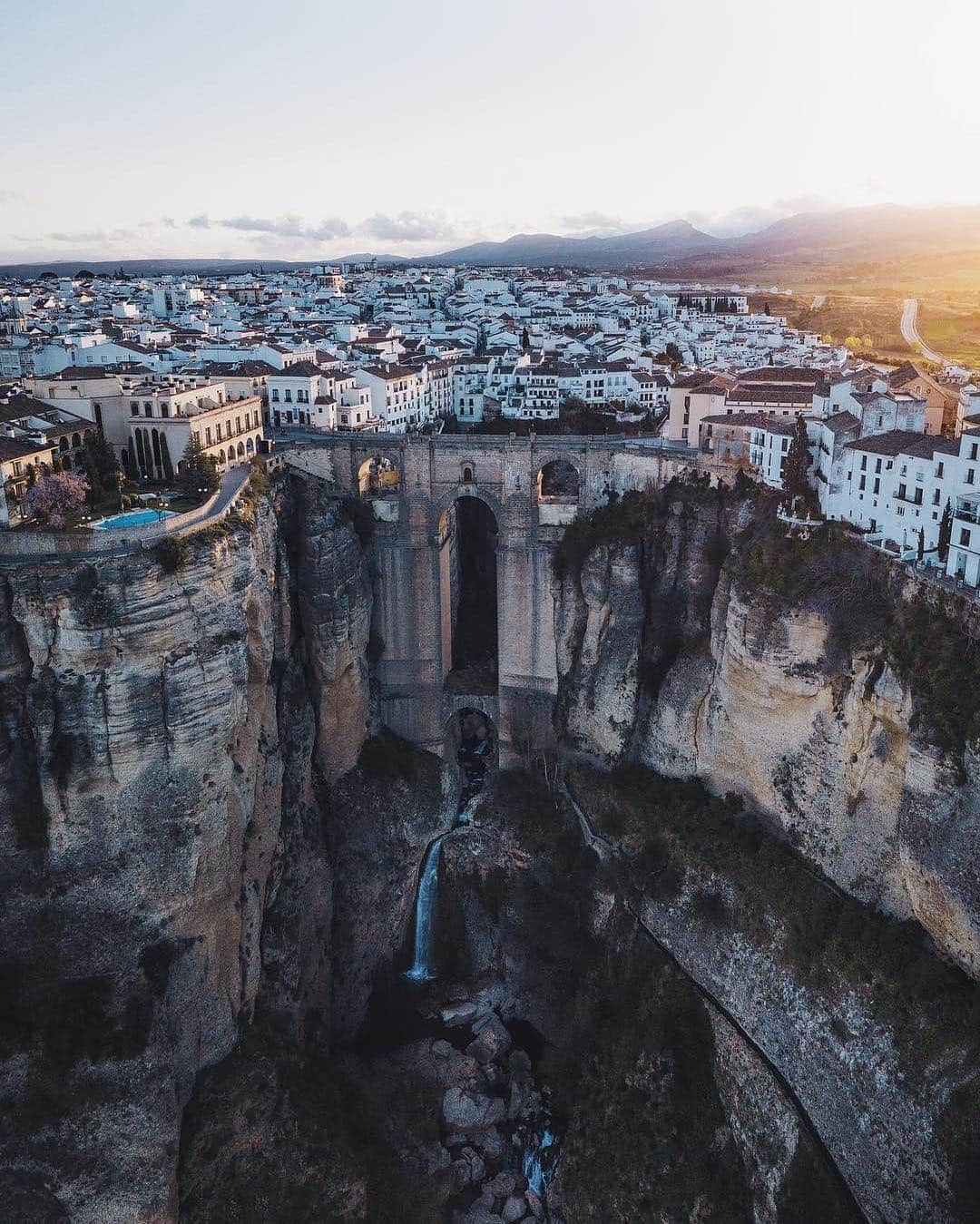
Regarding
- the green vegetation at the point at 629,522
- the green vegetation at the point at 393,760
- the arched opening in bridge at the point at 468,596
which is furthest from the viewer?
the arched opening in bridge at the point at 468,596

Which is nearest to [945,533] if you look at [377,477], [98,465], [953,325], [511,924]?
[511,924]

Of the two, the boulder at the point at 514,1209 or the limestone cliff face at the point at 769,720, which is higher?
the limestone cliff face at the point at 769,720

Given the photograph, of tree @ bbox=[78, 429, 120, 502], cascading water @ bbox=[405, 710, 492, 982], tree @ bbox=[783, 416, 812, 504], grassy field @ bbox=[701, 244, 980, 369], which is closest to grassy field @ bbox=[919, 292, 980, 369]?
grassy field @ bbox=[701, 244, 980, 369]

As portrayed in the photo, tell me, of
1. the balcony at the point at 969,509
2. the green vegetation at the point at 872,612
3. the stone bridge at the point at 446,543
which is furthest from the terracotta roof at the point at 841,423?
the stone bridge at the point at 446,543

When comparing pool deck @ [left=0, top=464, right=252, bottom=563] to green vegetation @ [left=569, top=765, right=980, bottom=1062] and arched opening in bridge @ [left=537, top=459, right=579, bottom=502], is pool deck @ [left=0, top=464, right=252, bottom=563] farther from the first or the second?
arched opening in bridge @ [left=537, top=459, right=579, bottom=502]

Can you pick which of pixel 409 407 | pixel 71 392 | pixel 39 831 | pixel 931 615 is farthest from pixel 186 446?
pixel 931 615

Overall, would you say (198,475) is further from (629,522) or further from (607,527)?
(629,522)

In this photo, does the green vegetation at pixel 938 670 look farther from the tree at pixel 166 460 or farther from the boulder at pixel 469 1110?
the tree at pixel 166 460
